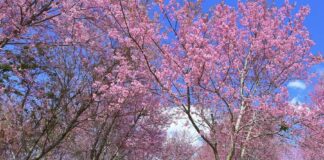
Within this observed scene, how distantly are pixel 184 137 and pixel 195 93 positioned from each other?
21.0m

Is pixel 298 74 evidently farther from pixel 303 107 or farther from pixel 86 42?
pixel 86 42

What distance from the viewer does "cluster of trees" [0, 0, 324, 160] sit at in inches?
395

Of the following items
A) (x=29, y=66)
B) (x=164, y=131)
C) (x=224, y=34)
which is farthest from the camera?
(x=164, y=131)

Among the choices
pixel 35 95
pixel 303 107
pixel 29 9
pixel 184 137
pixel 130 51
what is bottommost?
pixel 303 107

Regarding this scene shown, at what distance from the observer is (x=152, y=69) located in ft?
36.4

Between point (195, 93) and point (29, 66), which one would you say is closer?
point (195, 93)

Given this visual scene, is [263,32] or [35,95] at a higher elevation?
A: [263,32]

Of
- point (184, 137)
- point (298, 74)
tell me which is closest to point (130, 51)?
point (298, 74)

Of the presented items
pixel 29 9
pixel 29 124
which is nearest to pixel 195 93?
pixel 29 9

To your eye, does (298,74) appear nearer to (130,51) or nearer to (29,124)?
(130,51)

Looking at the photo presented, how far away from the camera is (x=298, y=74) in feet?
40.5

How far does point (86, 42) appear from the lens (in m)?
12.0

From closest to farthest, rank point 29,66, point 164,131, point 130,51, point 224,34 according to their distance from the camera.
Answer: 1. point 224,34
2. point 29,66
3. point 130,51
4. point 164,131

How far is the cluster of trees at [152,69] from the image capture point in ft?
32.9
